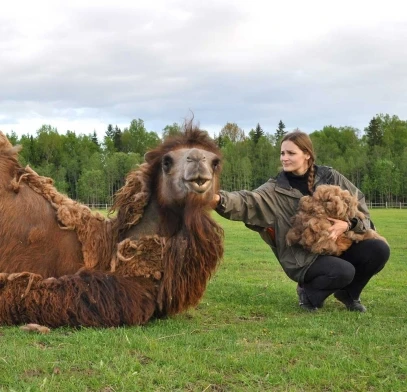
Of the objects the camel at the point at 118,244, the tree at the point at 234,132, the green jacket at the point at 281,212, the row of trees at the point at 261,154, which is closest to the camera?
the camel at the point at 118,244

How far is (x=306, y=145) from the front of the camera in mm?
6520

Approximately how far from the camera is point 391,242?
20.2m

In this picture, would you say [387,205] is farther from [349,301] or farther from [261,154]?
[349,301]

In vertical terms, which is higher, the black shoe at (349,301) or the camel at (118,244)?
the camel at (118,244)

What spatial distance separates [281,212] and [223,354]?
2.65 meters

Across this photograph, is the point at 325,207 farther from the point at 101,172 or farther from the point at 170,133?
the point at 101,172

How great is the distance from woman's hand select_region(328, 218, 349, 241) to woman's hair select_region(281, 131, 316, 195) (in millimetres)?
549

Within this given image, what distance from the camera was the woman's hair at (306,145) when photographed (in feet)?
21.3

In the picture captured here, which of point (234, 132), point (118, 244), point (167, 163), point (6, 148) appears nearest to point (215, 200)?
point (167, 163)

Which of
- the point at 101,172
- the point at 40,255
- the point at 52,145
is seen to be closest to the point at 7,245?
the point at 40,255

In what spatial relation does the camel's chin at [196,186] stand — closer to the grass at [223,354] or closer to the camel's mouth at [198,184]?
the camel's mouth at [198,184]

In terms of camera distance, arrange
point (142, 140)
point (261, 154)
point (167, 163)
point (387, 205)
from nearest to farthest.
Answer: point (167, 163) < point (142, 140) < point (387, 205) < point (261, 154)

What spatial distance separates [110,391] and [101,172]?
147ft

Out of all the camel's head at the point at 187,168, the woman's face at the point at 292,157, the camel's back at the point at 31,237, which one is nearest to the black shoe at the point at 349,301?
the woman's face at the point at 292,157
